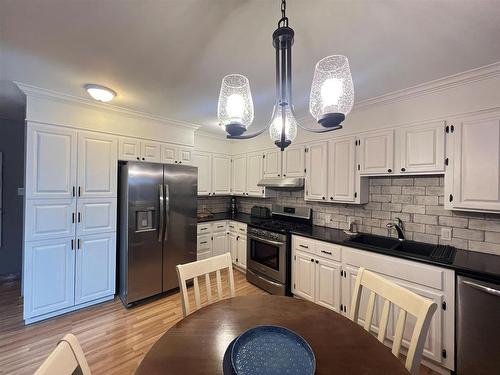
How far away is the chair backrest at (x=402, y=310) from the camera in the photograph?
3.17ft

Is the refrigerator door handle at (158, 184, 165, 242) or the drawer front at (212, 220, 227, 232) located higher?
the refrigerator door handle at (158, 184, 165, 242)

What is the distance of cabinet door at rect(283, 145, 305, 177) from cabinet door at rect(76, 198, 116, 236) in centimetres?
241

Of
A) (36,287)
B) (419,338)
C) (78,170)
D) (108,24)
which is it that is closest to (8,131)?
(78,170)

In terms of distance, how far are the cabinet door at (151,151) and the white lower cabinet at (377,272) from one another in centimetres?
224

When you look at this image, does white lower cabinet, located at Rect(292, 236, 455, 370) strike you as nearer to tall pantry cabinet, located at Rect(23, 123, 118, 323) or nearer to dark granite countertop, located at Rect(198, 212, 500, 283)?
dark granite countertop, located at Rect(198, 212, 500, 283)

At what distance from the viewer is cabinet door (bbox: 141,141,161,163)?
3.06 meters

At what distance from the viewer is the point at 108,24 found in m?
1.35

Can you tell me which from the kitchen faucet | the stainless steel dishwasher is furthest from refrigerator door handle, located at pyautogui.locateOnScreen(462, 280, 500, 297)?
the kitchen faucet

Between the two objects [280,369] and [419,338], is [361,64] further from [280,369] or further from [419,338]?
[280,369]

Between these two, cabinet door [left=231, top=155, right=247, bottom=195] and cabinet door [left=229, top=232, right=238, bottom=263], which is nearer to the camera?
cabinet door [left=229, top=232, right=238, bottom=263]

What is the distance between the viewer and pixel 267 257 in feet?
10.2

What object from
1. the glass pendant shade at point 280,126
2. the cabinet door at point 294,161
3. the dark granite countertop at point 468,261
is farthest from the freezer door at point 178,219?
the glass pendant shade at point 280,126

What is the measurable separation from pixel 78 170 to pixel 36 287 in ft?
4.24

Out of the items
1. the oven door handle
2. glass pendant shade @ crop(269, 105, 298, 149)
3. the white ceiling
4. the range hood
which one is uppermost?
the white ceiling
